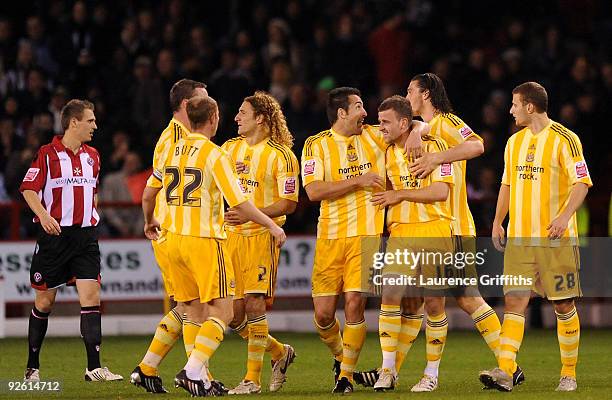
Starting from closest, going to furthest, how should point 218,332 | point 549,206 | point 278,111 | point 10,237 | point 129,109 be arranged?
point 218,332 < point 549,206 < point 278,111 < point 10,237 < point 129,109

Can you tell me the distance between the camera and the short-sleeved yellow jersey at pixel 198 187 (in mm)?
8734

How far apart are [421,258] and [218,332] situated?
1.60 metres

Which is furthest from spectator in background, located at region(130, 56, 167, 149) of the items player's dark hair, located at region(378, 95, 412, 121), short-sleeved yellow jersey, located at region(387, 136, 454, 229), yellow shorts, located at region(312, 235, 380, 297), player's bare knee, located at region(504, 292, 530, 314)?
player's bare knee, located at region(504, 292, 530, 314)

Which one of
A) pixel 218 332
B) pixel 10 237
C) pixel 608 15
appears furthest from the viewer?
pixel 608 15

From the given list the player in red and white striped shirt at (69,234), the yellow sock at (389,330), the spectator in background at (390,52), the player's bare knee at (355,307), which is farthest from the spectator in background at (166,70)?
the yellow sock at (389,330)

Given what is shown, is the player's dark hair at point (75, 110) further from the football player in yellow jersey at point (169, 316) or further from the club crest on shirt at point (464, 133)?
the club crest on shirt at point (464, 133)

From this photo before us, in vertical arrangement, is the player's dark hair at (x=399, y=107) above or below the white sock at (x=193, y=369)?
above

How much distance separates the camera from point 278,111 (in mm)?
10008

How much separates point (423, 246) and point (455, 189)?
72 centimetres

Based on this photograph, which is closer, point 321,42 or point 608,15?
point 321,42

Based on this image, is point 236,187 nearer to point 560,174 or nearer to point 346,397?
point 346,397

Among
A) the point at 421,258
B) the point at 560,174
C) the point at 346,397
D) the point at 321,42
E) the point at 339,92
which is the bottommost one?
the point at 346,397

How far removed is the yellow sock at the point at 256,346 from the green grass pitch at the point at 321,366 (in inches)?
6.5

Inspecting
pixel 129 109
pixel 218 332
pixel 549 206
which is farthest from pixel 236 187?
pixel 129 109
